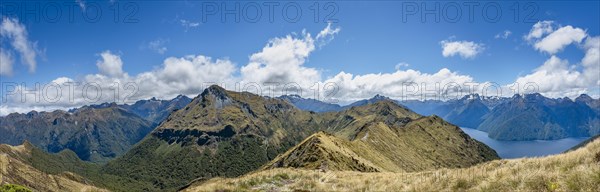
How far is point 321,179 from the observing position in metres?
20.6

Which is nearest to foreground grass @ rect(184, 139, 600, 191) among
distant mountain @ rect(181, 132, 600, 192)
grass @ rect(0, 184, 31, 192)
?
distant mountain @ rect(181, 132, 600, 192)

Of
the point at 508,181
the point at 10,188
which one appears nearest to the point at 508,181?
the point at 508,181

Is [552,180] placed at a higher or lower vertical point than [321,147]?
higher

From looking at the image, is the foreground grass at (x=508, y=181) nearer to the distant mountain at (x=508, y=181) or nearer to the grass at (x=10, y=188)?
the distant mountain at (x=508, y=181)

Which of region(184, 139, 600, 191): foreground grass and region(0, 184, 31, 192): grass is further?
region(0, 184, 31, 192): grass

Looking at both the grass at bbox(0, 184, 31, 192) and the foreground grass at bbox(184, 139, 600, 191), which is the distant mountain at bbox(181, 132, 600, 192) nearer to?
the foreground grass at bbox(184, 139, 600, 191)

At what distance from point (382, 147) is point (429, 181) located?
6800 inches

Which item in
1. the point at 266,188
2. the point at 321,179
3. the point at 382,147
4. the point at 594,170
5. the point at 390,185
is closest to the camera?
the point at 594,170

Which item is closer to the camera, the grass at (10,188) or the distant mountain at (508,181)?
the distant mountain at (508,181)

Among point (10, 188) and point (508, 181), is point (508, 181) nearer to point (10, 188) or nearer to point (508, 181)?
point (508, 181)

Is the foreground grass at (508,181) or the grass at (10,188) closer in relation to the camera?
the foreground grass at (508,181)

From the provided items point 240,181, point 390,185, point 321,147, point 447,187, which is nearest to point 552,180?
point 447,187

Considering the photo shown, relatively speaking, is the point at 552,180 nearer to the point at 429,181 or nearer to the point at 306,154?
the point at 429,181

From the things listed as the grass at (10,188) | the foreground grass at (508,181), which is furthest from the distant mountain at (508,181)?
the grass at (10,188)
